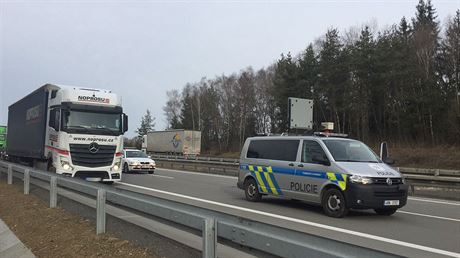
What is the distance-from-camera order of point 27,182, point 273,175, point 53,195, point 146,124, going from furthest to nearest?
point 146,124
point 27,182
point 273,175
point 53,195

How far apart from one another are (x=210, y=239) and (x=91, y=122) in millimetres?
12920

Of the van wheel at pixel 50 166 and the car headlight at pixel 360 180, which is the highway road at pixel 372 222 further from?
the van wheel at pixel 50 166

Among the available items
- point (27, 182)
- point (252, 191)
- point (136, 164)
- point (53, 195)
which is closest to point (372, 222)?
point (252, 191)

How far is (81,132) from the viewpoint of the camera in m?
16.2

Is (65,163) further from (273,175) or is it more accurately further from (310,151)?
(310,151)

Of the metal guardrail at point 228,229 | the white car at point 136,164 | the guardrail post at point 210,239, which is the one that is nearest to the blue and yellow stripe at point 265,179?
the metal guardrail at point 228,229

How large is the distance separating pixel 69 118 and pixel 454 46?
46051 mm

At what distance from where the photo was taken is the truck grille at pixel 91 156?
1606 cm

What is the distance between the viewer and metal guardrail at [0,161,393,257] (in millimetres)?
3219

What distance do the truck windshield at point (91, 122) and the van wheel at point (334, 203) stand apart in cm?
870

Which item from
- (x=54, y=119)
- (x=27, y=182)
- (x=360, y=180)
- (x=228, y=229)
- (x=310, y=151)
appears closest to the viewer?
(x=228, y=229)

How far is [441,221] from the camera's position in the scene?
10859 mm

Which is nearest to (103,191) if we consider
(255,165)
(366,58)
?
(255,165)

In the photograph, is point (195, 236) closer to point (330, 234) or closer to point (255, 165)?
point (330, 234)
